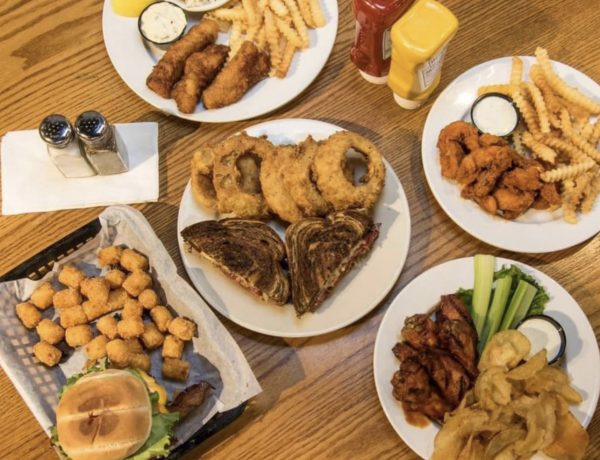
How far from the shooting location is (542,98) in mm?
2830

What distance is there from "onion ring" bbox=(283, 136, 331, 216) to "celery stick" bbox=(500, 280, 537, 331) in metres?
0.76

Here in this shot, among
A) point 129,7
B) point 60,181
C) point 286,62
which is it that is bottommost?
point 60,181

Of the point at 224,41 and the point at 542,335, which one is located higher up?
the point at 224,41

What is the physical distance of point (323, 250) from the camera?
259 cm

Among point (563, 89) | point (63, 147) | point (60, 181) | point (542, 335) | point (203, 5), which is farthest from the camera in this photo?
point (203, 5)

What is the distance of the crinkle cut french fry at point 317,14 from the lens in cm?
307

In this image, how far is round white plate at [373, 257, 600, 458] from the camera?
2.42 metres

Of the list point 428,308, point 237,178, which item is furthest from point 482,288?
point 237,178

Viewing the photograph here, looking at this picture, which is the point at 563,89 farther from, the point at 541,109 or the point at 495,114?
the point at 495,114

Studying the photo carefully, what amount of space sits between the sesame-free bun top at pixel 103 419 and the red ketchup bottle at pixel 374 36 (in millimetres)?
1610

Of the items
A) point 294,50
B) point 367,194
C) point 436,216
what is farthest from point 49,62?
point 436,216

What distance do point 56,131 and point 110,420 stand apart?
44.2 inches

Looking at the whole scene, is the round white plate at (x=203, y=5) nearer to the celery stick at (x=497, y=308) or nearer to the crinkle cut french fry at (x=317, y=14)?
the crinkle cut french fry at (x=317, y=14)

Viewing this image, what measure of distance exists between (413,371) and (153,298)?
3.20ft
